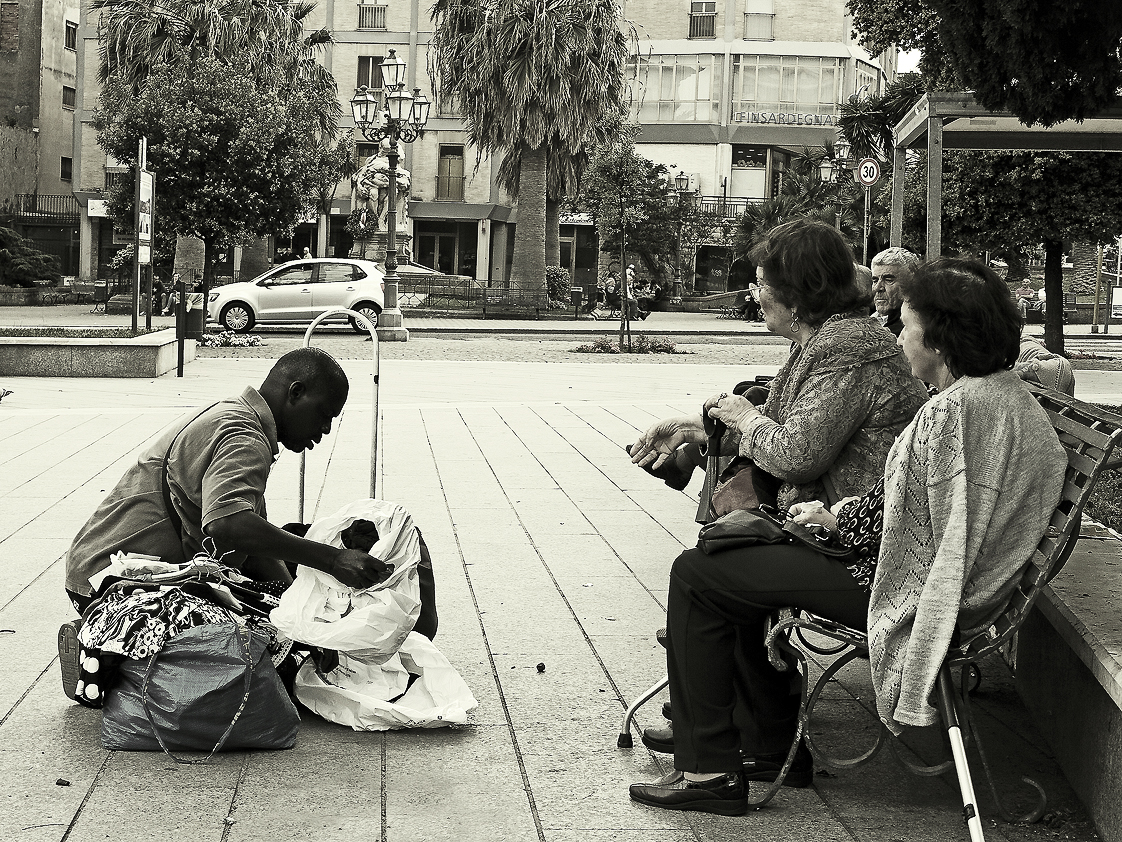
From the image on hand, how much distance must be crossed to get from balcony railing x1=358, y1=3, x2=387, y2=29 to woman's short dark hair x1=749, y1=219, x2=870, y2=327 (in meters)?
53.0

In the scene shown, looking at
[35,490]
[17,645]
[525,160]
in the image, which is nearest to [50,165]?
[525,160]

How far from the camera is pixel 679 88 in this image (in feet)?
173

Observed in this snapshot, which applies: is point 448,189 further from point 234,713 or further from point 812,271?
point 234,713

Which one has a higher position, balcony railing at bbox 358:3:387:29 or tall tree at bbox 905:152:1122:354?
balcony railing at bbox 358:3:387:29

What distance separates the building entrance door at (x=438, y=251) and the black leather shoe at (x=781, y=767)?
52.1 meters

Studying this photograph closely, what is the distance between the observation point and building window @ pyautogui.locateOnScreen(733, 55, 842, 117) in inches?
2039

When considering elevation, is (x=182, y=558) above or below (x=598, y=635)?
above

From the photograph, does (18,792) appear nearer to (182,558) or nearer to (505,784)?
(182,558)

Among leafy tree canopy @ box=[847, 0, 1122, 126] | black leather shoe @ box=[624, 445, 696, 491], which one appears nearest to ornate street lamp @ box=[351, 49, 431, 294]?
leafy tree canopy @ box=[847, 0, 1122, 126]

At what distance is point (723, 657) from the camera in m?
3.35

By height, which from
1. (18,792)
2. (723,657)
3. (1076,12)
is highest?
(1076,12)

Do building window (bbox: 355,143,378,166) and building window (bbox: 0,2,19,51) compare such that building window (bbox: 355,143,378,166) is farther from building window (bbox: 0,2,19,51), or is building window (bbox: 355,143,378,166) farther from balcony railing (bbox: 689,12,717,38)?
building window (bbox: 0,2,19,51)

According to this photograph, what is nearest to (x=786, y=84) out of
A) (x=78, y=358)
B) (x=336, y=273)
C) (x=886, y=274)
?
(x=336, y=273)

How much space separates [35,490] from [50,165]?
50.2 metres
